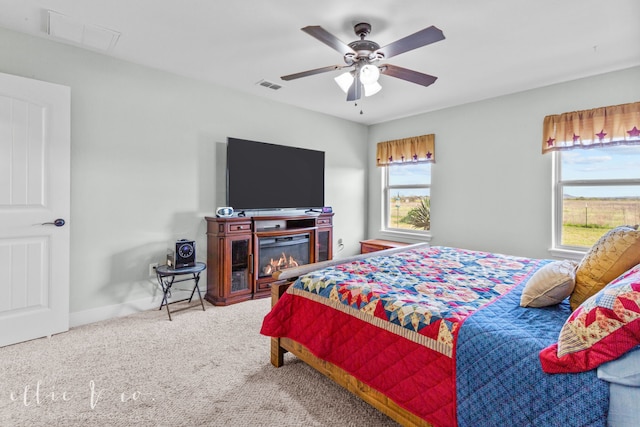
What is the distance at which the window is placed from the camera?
471 centimetres

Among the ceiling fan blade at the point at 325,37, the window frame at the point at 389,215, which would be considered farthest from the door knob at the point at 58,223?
the window frame at the point at 389,215

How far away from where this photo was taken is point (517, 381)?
1.11 m

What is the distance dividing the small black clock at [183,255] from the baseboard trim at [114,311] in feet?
1.66

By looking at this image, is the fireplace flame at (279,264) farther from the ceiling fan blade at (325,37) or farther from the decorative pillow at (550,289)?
the decorative pillow at (550,289)

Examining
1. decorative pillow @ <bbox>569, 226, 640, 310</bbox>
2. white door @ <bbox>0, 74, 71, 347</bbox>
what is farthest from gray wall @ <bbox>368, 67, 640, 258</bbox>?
white door @ <bbox>0, 74, 71, 347</bbox>

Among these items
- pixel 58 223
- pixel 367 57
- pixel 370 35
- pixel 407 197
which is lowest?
pixel 58 223

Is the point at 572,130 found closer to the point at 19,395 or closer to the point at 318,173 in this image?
the point at 318,173

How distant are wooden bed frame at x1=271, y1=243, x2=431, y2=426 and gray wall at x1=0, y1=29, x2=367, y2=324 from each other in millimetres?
1774

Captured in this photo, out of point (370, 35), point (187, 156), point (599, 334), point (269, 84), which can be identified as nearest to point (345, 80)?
point (370, 35)

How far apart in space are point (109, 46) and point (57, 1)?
61cm

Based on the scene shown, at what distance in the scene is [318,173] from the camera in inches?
176

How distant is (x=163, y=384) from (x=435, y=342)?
1650mm

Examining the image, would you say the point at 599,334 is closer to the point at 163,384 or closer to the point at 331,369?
the point at 331,369

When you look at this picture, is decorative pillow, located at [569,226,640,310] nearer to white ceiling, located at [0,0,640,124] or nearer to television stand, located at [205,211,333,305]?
white ceiling, located at [0,0,640,124]
